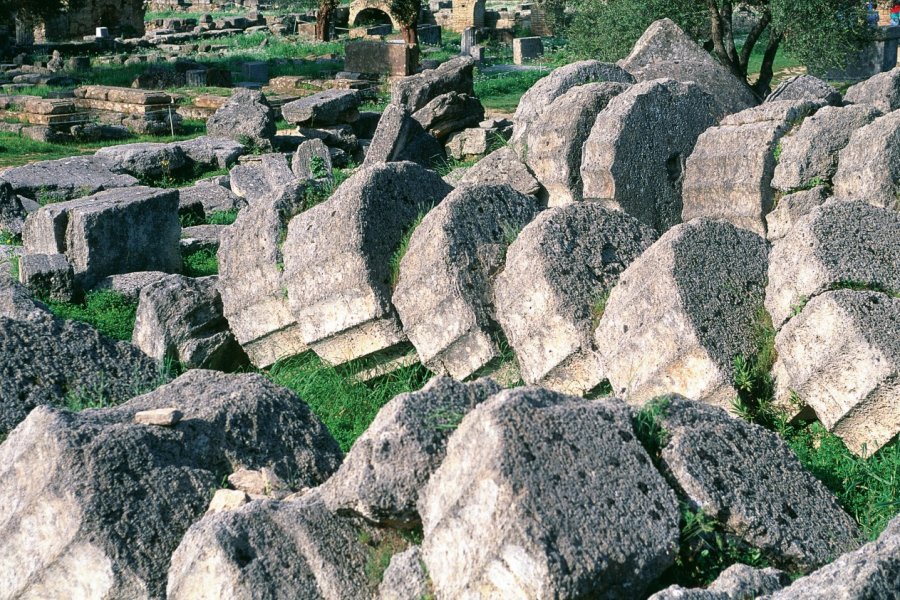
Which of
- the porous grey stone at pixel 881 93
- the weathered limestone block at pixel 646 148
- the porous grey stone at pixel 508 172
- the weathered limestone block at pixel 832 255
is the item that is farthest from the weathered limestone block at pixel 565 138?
the weathered limestone block at pixel 832 255

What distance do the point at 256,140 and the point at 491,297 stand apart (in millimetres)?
9613

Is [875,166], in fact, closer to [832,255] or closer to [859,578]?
[832,255]

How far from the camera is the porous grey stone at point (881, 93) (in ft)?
32.1

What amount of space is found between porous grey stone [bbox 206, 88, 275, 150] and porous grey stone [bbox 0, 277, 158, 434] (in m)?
9.16

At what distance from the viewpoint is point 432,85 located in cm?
1375

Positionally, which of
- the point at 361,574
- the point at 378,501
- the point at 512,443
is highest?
the point at 512,443

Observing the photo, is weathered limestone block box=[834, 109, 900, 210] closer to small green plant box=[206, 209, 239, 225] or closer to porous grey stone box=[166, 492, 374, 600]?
porous grey stone box=[166, 492, 374, 600]

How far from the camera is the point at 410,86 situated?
44.7 ft

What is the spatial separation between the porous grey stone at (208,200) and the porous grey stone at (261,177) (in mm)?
166

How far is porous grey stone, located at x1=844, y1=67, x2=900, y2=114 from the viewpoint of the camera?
32.1 ft

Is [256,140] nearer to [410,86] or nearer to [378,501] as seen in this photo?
[410,86]

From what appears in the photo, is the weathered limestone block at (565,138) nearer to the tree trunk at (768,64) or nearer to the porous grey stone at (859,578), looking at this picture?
the porous grey stone at (859,578)

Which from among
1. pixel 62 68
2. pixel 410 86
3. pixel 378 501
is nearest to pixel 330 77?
pixel 62 68

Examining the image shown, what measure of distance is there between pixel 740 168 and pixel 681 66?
3.49 meters
